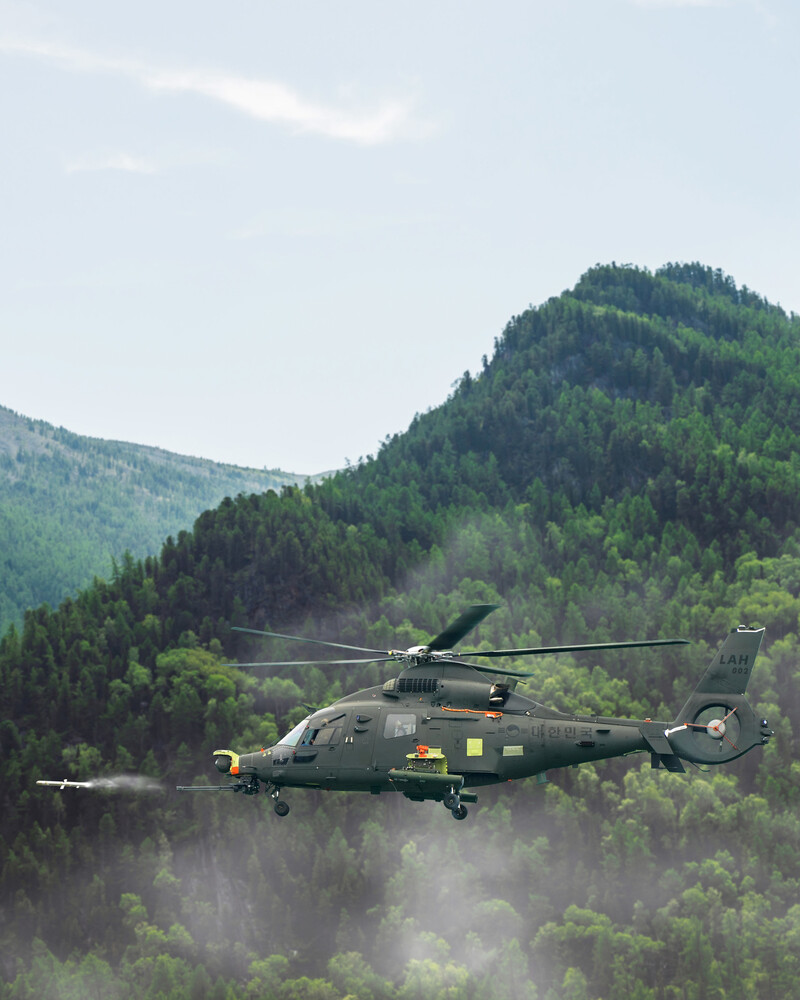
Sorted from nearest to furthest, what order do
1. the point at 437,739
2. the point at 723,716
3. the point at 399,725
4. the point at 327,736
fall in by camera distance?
the point at 437,739, the point at 399,725, the point at 723,716, the point at 327,736

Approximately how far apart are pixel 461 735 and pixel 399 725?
2.59 meters

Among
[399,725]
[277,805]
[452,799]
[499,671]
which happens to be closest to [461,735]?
[399,725]

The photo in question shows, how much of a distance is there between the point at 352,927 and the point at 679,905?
5073 centimetres

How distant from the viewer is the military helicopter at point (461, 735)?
5100cm

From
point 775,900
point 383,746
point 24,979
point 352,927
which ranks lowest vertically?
point 24,979

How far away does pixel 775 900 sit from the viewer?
634 ft

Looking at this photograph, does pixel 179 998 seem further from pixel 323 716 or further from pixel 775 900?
pixel 323 716

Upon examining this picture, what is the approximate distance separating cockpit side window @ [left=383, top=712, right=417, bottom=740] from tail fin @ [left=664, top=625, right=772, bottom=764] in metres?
10.4

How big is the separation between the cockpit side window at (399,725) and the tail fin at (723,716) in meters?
10.4

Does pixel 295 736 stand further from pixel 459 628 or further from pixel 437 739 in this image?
pixel 459 628

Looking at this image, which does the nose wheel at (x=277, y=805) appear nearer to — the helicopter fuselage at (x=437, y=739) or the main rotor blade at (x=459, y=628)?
the helicopter fuselage at (x=437, y=739)

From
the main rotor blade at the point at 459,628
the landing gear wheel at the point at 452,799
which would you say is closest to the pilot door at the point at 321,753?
the landing gear wheel at the point at 452,799

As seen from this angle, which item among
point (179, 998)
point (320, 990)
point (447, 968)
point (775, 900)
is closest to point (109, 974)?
point (179, 998)

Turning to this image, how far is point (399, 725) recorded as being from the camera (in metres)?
51.9
